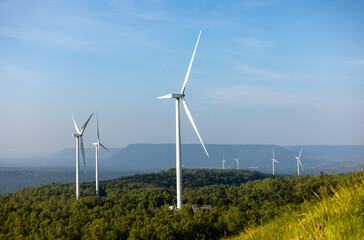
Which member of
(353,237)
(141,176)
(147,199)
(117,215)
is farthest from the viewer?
(141,176)

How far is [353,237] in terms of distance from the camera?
7035 mm

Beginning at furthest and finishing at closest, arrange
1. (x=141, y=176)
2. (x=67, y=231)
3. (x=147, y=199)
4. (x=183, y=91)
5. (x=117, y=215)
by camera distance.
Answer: (x=141, y=176)
(x=147, y=199)
(x=117, y=215)
(x=183, y=91)
(x=67, y=231)

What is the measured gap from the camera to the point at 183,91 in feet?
182

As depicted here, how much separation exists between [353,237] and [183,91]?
48.9 metres

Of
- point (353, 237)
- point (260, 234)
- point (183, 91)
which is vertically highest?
point (183, 91)

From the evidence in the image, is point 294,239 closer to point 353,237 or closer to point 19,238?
point 353,237

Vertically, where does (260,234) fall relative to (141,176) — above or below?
above

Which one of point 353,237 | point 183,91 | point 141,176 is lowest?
point 141,176

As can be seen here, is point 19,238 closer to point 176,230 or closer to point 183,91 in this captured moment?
point 176,230

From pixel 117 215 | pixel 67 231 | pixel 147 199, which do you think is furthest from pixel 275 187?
pixel 67 231

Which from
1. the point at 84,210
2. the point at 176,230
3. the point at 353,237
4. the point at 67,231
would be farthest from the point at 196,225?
the point at 353,237

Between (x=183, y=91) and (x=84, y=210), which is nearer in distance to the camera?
(x=183, y=91)

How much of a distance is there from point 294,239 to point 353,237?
121 centimetres

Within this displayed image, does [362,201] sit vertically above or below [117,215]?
above
